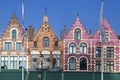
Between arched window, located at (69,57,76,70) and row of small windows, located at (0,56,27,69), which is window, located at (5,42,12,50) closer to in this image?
row of small windows, located at (0,56,27,69)

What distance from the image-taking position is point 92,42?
49.5m

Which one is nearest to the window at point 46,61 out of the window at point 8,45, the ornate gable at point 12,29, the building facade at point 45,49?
the building facade at point 45,49

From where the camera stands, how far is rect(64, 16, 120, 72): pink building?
48.6m

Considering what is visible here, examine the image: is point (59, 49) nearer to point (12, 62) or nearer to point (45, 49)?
point (45, 49)

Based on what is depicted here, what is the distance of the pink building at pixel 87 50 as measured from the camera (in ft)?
160

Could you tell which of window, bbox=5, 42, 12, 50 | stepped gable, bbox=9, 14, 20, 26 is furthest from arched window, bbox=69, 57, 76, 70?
stepped gable, bbox=9, 14, 20, 26

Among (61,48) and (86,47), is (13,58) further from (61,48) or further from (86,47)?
(86,47)

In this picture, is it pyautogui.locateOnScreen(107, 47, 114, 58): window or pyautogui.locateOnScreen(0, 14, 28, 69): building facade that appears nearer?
pyautogui.locateOnScreen(107, 47, 114, 58): window

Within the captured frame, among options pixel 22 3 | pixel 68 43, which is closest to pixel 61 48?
pixel 68 43

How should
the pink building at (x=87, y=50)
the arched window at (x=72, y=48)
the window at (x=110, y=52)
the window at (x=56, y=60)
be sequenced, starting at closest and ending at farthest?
the pink building at (x=87, y=50)
the window at (x=110, y=52)
the arched window at (x=72, y=48)
the window at (x=56, y=60)

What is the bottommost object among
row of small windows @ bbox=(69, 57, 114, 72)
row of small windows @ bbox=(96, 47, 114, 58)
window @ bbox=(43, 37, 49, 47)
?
row of small windows @ bbox=(69, 57, 114, 72)

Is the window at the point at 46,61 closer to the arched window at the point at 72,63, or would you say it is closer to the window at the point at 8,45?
the arched window at the point at 72,63

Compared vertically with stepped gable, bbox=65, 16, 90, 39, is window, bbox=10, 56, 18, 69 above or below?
below

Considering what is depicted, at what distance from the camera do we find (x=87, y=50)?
4919cm
